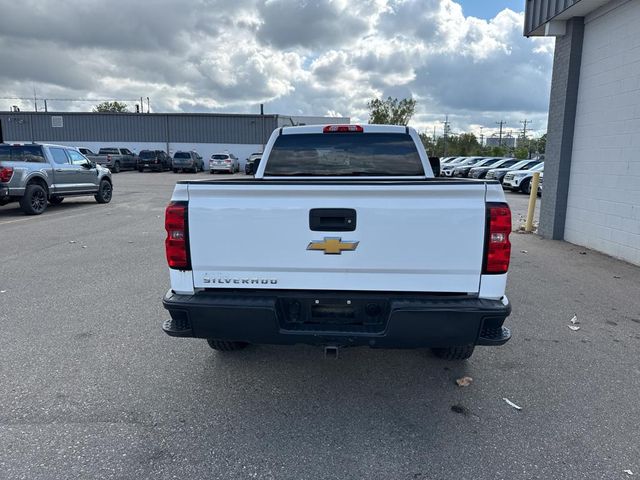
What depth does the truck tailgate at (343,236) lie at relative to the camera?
273cm

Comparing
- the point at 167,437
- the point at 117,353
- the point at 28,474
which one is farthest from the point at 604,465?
the point at 117,353

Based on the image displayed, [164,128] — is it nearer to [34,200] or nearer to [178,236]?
[34,200]

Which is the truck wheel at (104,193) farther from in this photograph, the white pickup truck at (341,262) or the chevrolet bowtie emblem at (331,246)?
the chevrolet bowtie emblem at (331,246)

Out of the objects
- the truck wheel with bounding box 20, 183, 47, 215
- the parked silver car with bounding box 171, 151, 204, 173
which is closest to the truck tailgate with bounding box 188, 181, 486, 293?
the truck wheel with bounding box 20, 183, 47, 215

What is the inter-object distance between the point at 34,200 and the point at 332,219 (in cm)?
1216

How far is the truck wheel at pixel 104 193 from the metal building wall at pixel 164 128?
29.5 meters

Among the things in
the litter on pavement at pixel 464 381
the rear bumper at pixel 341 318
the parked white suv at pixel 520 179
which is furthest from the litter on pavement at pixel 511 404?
the parked white suv at pixel 520 179

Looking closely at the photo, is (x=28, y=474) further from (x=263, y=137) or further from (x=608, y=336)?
(x=263, y=137)

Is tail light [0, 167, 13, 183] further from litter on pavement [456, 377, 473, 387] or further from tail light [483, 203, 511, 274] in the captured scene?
tail light [483, 203, 511, 274]

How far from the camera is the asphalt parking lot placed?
256 centimetres

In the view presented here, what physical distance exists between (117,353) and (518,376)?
3.36m

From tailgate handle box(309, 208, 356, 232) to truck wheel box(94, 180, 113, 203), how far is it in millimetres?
14162

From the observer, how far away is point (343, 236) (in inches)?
110

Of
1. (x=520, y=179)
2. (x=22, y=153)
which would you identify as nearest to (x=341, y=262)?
(x=22, y=153)
